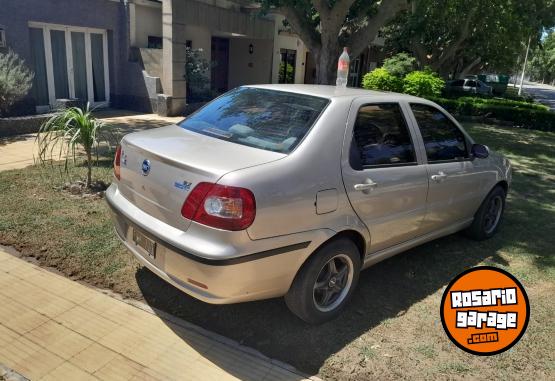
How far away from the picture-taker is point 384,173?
3.67m

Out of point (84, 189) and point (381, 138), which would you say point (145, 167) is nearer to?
point (381, 138)

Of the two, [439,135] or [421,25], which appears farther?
[421,25]

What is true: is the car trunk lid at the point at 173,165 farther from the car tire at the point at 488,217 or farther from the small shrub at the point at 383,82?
the small shrub at the point at 383,82

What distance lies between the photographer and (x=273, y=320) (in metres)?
3.56

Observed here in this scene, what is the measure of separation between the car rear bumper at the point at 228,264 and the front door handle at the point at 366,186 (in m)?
0.43

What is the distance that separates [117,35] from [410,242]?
11.7m

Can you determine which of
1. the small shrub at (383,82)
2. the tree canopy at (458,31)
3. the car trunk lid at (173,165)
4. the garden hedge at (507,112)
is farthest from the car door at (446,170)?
the garden hedge at (507,112)

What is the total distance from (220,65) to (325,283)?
686 inches

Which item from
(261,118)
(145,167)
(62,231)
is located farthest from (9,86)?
(261,118)

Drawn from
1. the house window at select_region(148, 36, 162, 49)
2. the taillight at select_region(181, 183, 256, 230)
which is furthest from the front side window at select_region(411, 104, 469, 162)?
the house window at select_region(148, 36, 162, 49)

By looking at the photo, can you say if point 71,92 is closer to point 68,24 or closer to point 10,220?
point 68,24

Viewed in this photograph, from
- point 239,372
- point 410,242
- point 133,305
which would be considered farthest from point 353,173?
point 133,305

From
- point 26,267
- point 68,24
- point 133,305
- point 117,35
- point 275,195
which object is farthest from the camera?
point 117,35

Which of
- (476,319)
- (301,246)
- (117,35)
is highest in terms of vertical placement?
(117,35)
